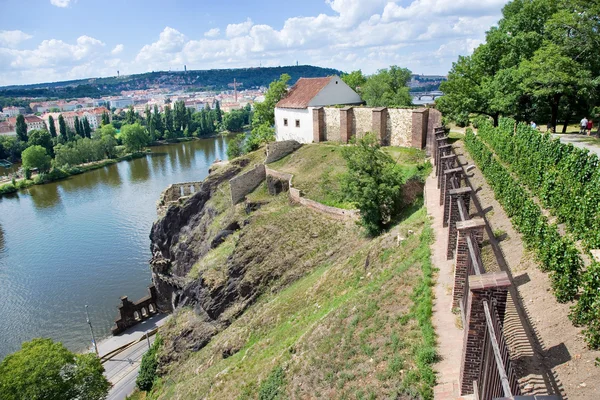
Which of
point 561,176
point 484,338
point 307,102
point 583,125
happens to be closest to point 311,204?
point 307,102

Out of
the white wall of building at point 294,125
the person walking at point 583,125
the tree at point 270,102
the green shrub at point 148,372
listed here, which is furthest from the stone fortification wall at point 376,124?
the green shrub at point 148,372

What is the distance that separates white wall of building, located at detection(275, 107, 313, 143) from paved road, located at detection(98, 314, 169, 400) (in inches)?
910

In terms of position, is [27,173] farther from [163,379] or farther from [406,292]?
[406,292]

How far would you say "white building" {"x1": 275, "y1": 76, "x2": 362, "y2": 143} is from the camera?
42.0 m

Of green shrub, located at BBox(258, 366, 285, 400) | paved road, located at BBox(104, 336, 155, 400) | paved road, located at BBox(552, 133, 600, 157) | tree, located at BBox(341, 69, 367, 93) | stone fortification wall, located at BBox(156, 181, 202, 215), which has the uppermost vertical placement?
tree, located at BBox(341, 69, 367, 93)

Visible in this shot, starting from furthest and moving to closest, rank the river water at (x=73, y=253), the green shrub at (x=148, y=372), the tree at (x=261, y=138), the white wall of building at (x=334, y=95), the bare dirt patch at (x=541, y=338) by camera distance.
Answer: the tree at (x=261, y=138) → the white wall of building at (x=334, y=95) → the river water at (x=73, y=253) → the green shrub at (x=148, y=372) → the bare dirt patch at (x=541, y=338)

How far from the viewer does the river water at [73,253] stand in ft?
133

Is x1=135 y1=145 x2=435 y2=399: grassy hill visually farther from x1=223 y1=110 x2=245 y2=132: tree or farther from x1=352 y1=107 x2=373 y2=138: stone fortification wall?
x1=223 y1=110 x2=245 y2=132: tree

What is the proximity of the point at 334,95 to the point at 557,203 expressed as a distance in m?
30.2

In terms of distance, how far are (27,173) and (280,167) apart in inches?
2986

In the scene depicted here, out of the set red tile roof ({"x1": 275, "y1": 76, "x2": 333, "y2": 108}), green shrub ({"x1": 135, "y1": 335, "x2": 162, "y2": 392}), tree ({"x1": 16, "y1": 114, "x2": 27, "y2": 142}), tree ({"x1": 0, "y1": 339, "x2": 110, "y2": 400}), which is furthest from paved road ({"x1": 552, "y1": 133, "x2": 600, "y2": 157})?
tree ({"x1": 16, "y1": 114, "x2": 27, "y2": 142})

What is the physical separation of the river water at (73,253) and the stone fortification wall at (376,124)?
2656 cm

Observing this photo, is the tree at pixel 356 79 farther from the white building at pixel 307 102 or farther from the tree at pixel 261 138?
the tree at pixel 261 138

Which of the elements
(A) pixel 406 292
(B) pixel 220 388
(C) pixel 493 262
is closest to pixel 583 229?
(C) pixel 493 262
